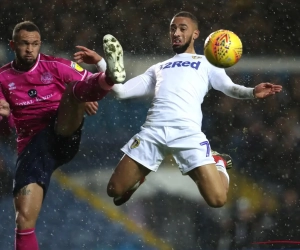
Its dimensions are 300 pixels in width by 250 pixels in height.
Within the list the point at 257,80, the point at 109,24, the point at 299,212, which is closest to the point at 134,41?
the point at 109,24

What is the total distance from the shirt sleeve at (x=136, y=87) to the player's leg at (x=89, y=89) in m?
0.23

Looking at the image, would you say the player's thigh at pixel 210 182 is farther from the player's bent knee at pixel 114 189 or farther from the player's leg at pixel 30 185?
the player's leg at pixel 30 185

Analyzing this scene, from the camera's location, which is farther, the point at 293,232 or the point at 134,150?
the point at 293,232

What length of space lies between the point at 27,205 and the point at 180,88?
1.13 meters

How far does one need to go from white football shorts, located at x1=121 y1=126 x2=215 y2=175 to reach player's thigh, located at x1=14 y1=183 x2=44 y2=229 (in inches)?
23.9

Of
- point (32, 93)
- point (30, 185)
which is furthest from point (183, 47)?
point (30, 185)

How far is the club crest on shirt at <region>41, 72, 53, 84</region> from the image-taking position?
4395 mm

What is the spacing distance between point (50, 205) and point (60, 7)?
67.3 inches

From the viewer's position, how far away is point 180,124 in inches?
169

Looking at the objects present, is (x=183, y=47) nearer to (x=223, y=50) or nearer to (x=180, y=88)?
(x=180, y=88)

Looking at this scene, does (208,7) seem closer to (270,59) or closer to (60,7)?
(270,59)

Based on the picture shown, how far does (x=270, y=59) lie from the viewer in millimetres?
6316

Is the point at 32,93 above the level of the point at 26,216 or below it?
above

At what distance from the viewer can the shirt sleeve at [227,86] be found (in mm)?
4211
